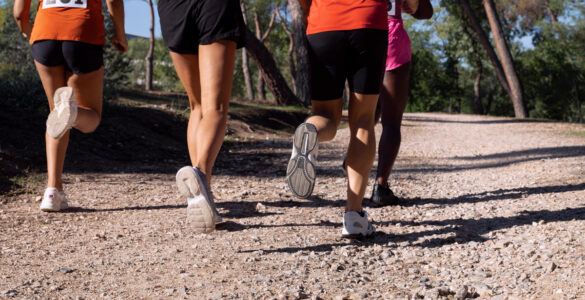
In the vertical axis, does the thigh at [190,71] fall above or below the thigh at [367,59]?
below

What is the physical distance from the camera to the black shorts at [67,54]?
3881 millimetres

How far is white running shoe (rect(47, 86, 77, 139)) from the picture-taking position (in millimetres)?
3447

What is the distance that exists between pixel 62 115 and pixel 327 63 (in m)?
1.77

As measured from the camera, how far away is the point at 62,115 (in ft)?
11.3

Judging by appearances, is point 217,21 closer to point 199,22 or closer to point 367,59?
point 199,22

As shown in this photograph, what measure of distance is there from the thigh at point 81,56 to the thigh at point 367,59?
2.06 m

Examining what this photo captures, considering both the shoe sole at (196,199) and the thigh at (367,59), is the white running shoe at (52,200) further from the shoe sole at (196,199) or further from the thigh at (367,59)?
the thigh at (367,59)

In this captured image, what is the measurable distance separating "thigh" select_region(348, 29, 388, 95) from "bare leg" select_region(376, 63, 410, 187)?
123cm

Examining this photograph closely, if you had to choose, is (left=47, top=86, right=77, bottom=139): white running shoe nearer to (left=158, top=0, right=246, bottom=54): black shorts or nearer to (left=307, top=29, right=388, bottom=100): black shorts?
(left=158, top=0, right=246, bottom=54): black shorts

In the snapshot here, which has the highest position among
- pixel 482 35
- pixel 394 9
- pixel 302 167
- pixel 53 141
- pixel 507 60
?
pixel 482 35

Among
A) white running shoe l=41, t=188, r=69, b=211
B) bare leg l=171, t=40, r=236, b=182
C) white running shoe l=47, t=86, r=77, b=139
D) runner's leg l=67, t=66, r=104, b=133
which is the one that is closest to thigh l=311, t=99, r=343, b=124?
bare leg l=171, t=40, r=236, b=182

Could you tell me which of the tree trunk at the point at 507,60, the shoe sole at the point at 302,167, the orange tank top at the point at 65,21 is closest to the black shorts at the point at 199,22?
the shoe sole at the point at 302,167

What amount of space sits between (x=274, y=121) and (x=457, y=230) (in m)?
8.53

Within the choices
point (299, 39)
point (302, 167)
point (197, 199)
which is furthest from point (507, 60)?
point (197, 199)
